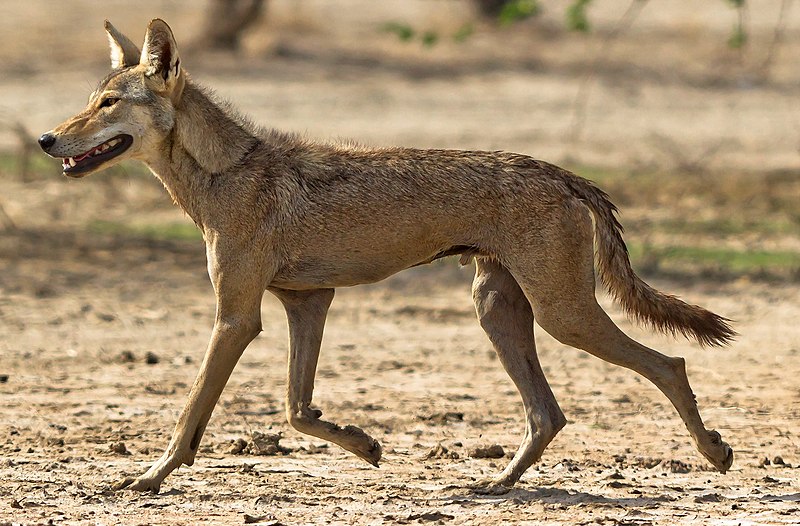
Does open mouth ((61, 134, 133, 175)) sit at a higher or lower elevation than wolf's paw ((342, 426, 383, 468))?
higher

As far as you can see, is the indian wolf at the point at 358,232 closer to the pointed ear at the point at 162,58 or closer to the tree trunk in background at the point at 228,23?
the pointed ear at the point at 162,58

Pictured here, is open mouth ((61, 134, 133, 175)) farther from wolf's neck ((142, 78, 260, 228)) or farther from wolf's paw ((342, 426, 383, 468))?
wolf's paw ((342, 426, 383, 468))

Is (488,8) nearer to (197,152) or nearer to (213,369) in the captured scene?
(197,152)

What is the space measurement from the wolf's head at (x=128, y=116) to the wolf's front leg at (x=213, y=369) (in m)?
0.82

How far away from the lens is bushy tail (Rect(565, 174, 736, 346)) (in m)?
7.14

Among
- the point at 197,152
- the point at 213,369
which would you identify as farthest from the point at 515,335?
the point at 197,152

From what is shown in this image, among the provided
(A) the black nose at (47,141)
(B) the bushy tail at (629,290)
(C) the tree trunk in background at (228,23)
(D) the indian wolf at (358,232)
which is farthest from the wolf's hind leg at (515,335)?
(C) the tree trunk in background at (228,23)

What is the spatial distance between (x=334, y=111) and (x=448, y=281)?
8232mm

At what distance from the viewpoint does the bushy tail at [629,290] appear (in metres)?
7.14

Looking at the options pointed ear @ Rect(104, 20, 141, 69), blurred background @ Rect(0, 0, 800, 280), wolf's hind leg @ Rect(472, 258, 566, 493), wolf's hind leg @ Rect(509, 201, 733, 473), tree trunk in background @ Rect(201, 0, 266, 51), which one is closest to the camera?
wolf's hind leg @ Rect(509, 201, 733, 473)

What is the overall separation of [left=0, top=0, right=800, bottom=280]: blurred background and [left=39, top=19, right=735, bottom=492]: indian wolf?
517 cm

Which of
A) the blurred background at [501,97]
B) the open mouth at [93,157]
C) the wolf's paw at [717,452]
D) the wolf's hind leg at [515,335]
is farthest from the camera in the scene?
the blurred background at [501,97]

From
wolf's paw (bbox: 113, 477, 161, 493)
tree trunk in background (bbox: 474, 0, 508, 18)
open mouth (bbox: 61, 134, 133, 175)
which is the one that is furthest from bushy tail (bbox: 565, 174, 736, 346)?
tree trunk in background (bbox: 474, 0, 508, 18)

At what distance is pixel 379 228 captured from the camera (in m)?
7.09
